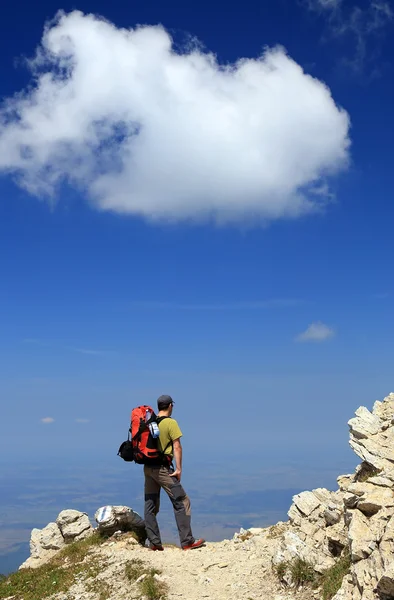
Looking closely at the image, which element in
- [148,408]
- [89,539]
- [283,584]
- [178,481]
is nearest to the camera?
[283,584]

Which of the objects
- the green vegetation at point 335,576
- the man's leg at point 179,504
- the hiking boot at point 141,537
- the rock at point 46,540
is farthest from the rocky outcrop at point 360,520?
the rock at point 46,540

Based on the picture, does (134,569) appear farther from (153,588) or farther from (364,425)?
(364,425)

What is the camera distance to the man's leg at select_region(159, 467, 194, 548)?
48.6ft

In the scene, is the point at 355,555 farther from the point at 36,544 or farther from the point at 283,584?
the point at 36,544

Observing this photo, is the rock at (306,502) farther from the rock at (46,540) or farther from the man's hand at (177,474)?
the rock at (46,540)

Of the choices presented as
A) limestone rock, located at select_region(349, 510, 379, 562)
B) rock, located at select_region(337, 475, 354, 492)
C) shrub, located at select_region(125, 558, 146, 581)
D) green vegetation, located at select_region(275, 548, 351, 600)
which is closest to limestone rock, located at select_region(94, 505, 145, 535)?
shrub, located at select_region(125, 558, 146, 581)

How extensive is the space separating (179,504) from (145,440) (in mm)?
2100

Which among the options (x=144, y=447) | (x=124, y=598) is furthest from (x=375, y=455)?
(x=124, y=598)

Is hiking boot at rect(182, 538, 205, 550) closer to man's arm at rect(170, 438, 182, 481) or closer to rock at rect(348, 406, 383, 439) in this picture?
man's arm at rect(170, 438, 182, 481)

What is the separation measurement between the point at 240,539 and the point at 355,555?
272 inches

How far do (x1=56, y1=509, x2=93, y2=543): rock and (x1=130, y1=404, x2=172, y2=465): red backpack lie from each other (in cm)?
466

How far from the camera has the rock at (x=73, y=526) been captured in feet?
59.3

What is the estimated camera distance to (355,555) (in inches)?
399

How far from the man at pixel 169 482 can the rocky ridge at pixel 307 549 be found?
20.3 inches
